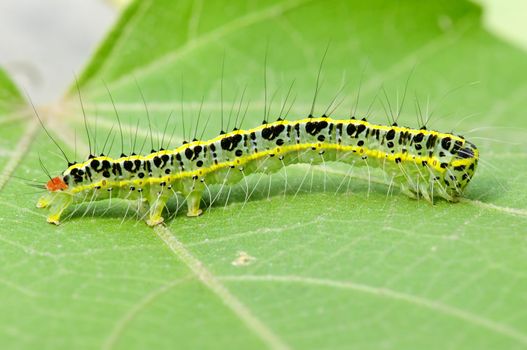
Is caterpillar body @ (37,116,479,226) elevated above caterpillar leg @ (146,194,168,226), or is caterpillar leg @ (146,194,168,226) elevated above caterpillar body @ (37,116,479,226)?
caterpillar body @ (37,116,479,226)

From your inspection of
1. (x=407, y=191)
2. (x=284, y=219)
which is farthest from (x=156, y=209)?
(x=407, y=191)

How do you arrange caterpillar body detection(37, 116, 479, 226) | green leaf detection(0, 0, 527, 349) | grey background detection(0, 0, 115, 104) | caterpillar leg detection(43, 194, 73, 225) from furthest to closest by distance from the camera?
grey background detection(0, 0, 115, 104), caterpillar body detection(37, 116, 479, 226), caterpillar leg detection(43, 194, 73, 225), green leaf detection(0, 0, 527, 349)

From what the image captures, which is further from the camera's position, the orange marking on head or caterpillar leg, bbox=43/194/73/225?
the orange marking on head

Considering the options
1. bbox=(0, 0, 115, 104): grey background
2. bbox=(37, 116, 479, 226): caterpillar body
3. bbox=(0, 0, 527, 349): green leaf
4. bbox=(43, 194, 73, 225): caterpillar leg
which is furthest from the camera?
bbox=(0, 0, 115, 104): grey background

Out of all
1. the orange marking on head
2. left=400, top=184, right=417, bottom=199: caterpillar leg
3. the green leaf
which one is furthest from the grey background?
left=400, top=184, right=417, bottom=199: caterpillar leg

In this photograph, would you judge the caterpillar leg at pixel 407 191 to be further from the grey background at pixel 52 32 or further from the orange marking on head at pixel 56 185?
the grey background at pixel 52 32

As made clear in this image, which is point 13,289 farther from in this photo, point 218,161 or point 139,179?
point 218,161

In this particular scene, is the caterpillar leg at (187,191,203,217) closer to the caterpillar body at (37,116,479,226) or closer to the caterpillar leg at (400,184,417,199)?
the caterpillar body at (37,116,479,226)
